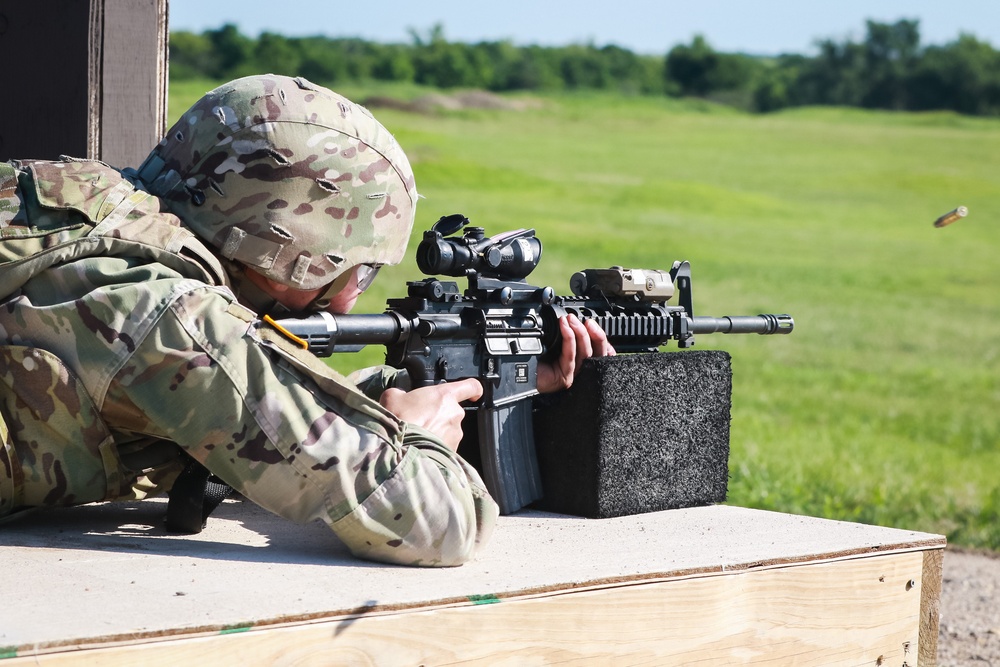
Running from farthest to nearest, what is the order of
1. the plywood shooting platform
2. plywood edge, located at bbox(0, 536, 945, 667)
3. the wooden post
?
the wooden post
the plywood shooting platform
plywood edge, located at bbox(0, 536, 945, 667)

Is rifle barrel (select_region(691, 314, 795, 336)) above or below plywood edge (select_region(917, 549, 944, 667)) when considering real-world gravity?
above

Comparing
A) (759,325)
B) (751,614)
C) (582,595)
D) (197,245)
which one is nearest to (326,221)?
(197,245)

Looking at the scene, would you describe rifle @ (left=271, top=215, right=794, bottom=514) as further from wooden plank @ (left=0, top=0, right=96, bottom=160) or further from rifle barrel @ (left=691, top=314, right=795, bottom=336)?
wooden plank @ (left=0, top=0, right=96, bottom=160)

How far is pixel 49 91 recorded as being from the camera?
411 cm

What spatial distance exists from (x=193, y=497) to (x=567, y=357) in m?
1.28

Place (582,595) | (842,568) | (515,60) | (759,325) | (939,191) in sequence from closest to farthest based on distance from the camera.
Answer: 1. (582,595)
2. (842,568)
3. (759,325)
4. (939,191)
5. (515,60)

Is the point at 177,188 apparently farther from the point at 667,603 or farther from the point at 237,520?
the point at 667,603

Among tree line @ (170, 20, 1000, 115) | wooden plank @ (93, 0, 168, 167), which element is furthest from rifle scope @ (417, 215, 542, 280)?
tree line @ (170, 20, 1000, 115)

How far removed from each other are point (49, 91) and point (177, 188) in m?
1.62

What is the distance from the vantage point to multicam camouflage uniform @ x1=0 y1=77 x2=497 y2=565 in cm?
247

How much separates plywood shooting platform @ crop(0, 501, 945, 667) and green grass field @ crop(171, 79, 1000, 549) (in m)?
4.41

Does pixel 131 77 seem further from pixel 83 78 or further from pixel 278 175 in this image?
pixel 278 175

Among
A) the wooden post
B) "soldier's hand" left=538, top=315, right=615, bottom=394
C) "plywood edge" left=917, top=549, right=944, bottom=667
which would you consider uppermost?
the wooden post

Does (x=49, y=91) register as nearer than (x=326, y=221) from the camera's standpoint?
No
